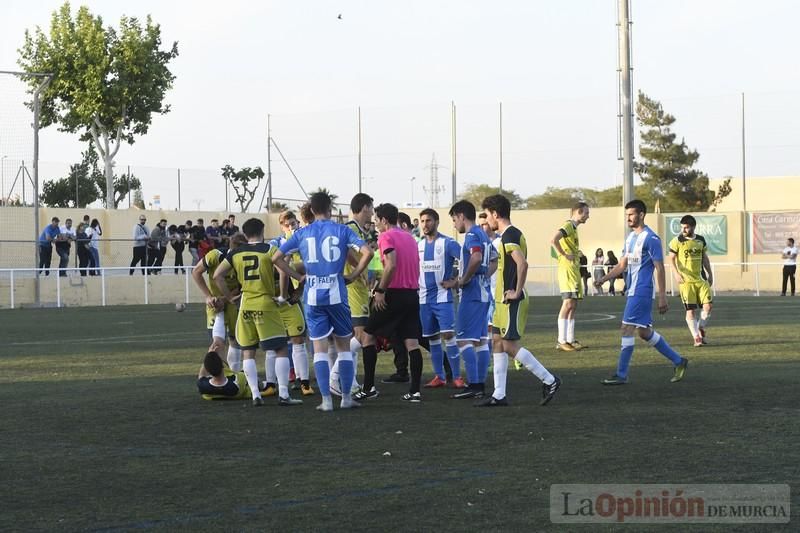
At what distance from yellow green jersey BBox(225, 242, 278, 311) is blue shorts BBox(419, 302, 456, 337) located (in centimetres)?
178

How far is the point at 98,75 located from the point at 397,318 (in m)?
40.8

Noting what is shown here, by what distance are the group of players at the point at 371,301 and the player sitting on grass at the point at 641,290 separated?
0.04ft

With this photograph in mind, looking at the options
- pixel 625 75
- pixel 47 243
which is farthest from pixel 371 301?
pixel 47 243

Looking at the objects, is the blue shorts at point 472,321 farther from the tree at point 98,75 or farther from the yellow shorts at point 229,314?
the tree at point 98,75

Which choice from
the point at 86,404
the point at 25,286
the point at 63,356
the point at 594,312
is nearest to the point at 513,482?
the point at 86,404

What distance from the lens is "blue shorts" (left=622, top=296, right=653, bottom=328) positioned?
44.0 feet

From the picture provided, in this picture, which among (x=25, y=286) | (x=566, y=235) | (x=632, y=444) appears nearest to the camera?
(x=632, y=444)

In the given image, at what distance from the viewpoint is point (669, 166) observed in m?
65.9

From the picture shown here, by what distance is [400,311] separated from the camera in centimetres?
1247

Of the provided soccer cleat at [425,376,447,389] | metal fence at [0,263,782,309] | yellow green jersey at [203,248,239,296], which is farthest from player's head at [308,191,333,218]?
metal fence at [0,263,782,309]

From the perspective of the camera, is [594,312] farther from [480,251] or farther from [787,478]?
[787,478]

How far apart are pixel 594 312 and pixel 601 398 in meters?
17.2

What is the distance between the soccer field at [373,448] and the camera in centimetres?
695

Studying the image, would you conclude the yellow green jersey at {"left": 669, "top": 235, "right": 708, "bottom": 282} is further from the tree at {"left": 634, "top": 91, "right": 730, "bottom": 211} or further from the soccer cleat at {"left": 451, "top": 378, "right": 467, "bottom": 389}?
the tree at {"left": 634, "top": 91, "right": 730, "bottom": 211}
